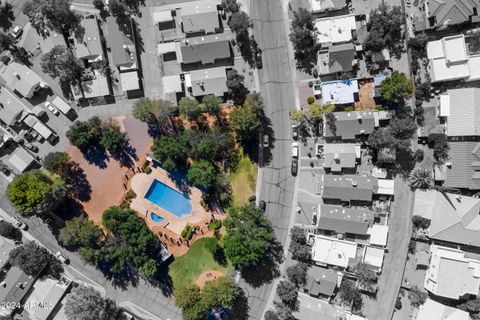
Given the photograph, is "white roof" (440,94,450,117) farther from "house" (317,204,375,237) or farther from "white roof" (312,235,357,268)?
"white roof" (312,235,357,268)

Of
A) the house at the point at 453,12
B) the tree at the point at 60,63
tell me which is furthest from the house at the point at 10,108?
the house at the point at 453,12

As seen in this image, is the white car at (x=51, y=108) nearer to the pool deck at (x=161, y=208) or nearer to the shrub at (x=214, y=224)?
the pool deck at (x=161, y=208)

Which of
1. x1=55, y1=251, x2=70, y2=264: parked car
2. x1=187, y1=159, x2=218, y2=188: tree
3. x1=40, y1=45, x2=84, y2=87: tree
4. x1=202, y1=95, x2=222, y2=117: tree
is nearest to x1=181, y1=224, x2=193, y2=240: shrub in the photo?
x1=187, y1=159, x2=218, y2=188: tree

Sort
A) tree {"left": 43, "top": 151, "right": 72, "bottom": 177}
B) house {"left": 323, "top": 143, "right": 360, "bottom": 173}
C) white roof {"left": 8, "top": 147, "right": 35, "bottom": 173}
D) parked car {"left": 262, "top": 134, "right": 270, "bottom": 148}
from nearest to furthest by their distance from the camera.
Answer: tree {"left": 43, "top": 151, "right": 72, "bottom": 177}
house {"left": 323, "top": 143, "right": 360, "bottom": 173}
white roof {"left": 8, "top": 147, "right": 35, "bottom": 173}
parked car {"left": 262, "top": 134, "right": 270, "bottom": 148}

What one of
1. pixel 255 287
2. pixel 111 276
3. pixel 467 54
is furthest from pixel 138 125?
pixel 467 54

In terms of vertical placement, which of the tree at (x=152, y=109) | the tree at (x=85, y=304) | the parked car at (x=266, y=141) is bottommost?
the tree at (x=85, y=304)

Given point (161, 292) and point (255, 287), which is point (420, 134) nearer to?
point (255, 287)
